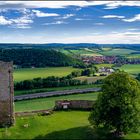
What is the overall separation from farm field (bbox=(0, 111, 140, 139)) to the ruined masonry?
4.93 ft

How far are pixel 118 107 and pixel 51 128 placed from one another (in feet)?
29.5

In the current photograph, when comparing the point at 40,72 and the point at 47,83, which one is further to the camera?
the point at 40,72

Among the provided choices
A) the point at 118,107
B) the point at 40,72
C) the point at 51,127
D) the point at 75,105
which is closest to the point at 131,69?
the point at 40,72

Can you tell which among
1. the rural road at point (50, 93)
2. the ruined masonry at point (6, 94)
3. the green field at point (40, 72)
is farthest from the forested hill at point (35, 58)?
the ruined masonry at point (6, 94)

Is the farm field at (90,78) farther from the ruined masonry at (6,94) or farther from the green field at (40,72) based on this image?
the ruined masonry at (6,94)

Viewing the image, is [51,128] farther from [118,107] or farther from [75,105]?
[75,105]

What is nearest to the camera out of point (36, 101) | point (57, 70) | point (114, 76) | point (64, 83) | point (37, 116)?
point (114, 76)

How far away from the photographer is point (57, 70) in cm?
13575

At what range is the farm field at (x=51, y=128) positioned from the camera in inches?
1768

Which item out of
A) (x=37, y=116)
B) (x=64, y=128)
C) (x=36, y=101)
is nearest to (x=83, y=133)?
(x=64, y=128)

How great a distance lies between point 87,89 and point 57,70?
36.8m

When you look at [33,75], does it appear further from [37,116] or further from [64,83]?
[37,116]

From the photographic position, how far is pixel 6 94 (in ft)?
163

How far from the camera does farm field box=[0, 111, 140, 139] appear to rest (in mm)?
44906
